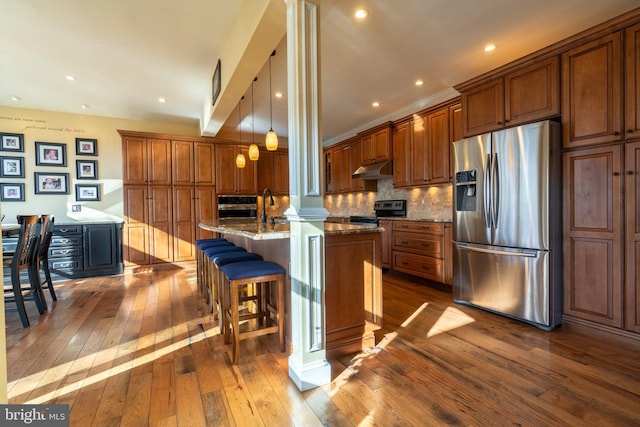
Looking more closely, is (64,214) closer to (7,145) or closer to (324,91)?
(7,145)

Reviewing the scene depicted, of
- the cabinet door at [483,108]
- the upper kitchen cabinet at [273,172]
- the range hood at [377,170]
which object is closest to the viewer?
the cabinet door at [483,108]

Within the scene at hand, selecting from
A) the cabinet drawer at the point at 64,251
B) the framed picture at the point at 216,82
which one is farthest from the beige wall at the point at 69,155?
the framed picture at the point at 216,82

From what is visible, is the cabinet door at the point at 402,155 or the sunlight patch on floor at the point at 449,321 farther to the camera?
the cabinet door at the point at 402,155

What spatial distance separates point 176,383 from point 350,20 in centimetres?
301

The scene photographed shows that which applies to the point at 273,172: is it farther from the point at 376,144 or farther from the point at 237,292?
the point at 237,292

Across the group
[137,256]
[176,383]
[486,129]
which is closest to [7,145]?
[137,256]

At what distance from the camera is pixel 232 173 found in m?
5.73

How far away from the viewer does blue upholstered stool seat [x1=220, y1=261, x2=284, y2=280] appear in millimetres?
2004

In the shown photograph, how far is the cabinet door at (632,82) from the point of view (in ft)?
7.00

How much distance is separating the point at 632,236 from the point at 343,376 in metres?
2.37

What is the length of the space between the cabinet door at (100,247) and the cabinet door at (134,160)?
2.82 feet

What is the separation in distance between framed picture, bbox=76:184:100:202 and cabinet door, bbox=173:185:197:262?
132 centimetres

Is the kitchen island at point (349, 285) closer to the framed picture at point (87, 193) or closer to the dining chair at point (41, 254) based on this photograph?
the dining chair at point (41, 254)

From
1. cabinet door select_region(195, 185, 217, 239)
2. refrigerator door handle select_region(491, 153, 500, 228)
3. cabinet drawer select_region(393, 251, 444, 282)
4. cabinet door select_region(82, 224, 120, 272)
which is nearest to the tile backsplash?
cabinet drawer select_region(393, 251, 444, 282)
